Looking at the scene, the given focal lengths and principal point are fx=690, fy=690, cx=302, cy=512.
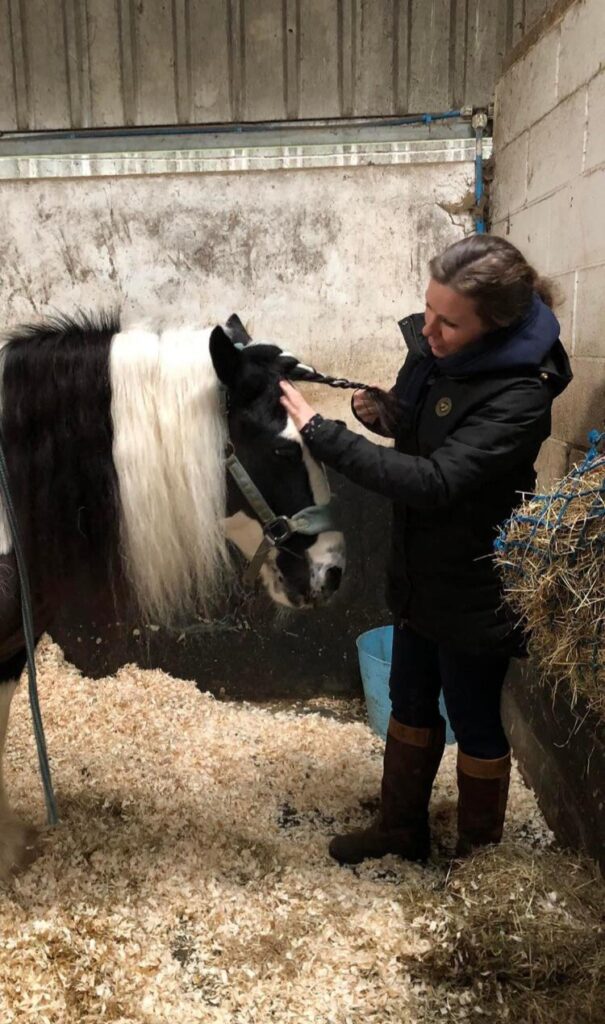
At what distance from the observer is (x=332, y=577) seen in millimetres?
1571

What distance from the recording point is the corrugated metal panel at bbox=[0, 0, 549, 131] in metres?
2.50

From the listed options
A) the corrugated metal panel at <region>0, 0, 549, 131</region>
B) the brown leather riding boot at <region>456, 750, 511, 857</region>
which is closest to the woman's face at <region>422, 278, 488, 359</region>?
the brown leather riding boot at <region>456, 750, 511, 857</region>

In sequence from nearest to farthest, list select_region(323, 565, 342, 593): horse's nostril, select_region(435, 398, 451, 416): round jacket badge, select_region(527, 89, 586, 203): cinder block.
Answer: select_region(435, 398, 451, 416): round jacket badge → select_region(323, 565, 342, 593): horse's nostril → select_region(527, 89, 586, 203): cinder block

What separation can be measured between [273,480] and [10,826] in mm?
1270

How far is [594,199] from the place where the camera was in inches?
71.6

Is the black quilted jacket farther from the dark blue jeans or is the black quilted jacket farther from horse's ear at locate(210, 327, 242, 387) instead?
horse's ear at locate(210, 327, 242, 387)

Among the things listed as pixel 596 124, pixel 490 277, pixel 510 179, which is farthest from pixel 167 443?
pixel 510 179

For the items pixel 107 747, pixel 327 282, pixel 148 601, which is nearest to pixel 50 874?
pixel 107 747

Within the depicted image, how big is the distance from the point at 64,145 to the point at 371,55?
1.19 m

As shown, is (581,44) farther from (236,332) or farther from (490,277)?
(236,332)

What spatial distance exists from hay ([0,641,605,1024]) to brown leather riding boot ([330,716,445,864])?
49 mm

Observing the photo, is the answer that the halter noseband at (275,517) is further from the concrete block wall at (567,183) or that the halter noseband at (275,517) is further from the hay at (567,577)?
the concrete block wall at (567,183)

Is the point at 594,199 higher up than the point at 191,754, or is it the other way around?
the point at 594,199

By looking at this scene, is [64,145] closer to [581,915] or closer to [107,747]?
[107,747]
